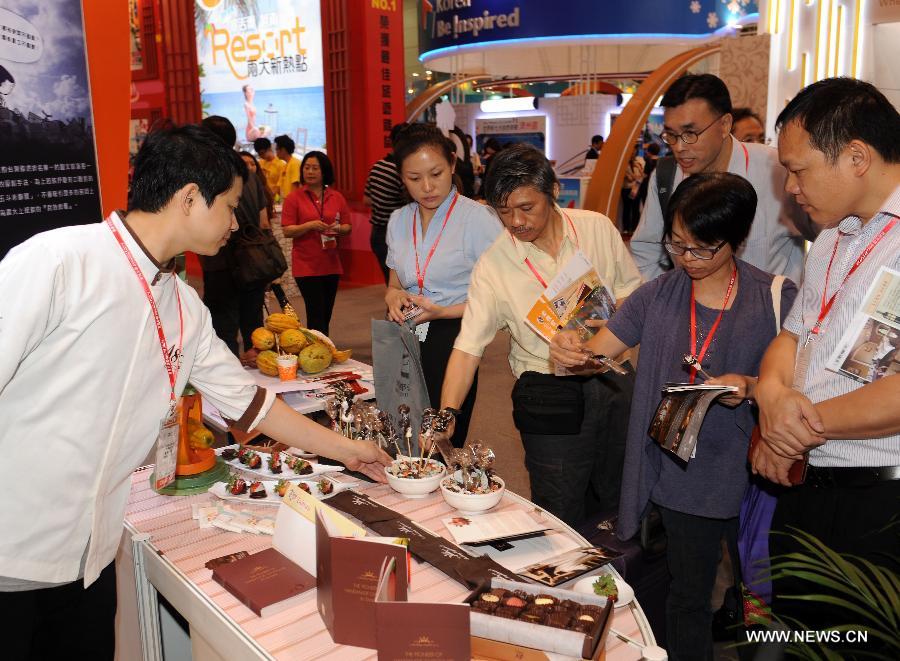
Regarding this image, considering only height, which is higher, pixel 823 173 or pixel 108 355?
pixel 823 173

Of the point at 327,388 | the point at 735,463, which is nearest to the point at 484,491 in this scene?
the point at 735,463

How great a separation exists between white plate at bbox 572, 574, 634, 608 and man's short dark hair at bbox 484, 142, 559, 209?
1.13 m

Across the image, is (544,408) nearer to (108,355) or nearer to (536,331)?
(536,331)

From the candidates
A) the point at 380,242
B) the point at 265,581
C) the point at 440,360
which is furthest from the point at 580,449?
the point at 380,242

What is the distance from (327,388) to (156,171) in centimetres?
175

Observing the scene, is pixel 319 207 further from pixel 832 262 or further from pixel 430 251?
pixel 832 262

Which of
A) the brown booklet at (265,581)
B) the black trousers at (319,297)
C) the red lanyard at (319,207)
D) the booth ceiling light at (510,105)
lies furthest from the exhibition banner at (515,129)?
the brown booklet at (265,581)

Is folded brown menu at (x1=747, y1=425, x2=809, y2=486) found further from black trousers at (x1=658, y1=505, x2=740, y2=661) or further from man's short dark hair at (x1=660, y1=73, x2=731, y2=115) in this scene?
man's short dark hair at (x1=660, y1=73, x2=731, y2=115)

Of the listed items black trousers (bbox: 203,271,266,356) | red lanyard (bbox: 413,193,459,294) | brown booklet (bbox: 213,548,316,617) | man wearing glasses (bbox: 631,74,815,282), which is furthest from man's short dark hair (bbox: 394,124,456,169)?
black trousers (bbox: 203,271,266,356)

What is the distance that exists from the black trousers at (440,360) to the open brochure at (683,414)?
129cm

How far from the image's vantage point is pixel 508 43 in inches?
445

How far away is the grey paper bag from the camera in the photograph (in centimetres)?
280

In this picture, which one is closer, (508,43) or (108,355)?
(108,355)

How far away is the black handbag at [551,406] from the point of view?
2.26 metres
